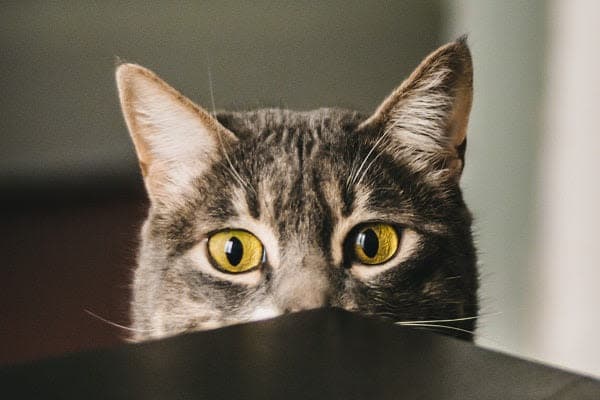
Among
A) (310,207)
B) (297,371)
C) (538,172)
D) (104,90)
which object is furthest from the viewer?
(538,172)

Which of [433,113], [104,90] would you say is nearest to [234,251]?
[433,113]

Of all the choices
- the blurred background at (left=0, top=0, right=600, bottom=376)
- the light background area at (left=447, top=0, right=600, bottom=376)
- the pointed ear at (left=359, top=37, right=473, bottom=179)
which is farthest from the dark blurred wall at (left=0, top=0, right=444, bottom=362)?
the pointed ear at (left=359, top=37, right=473, bottom=179)

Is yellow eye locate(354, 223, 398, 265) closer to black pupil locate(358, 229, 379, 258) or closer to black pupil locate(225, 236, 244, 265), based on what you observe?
black pupil locate(358, 229, 379, 258)

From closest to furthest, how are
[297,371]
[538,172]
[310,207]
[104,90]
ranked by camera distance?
1. [297,371]
2. [310,207]
3. [104,90]
4. [538,172]

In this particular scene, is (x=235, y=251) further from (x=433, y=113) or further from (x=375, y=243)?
(x=433, y=113)

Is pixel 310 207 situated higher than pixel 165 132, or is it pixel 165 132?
pixel 165 132

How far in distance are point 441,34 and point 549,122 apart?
383 millimetres

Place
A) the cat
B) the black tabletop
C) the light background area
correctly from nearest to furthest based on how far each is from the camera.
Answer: the black tabletop < the cat < the light background area

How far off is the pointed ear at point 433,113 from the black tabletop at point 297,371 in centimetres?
49

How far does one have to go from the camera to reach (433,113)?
0.89 meters

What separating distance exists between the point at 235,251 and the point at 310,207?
112 mm

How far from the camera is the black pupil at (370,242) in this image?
2.82ft

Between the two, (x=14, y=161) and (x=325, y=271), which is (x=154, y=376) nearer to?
(x=325, y=271)

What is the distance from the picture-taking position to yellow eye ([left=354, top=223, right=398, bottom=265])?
33.8 inches
